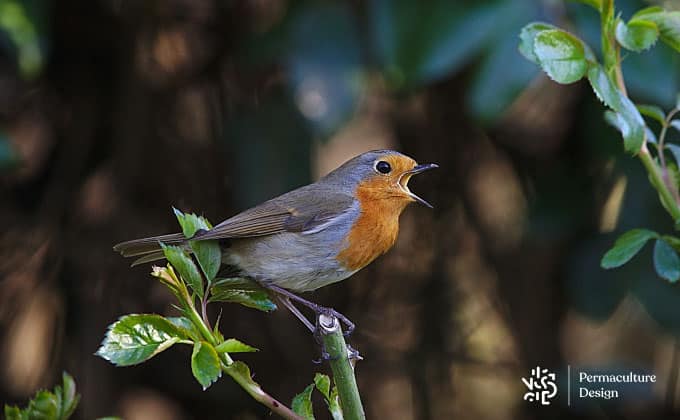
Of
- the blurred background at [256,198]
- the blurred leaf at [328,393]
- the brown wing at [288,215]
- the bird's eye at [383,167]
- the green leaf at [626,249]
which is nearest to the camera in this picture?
the blurred leaf at [328,393]

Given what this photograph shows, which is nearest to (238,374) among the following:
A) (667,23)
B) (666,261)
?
(666,261)

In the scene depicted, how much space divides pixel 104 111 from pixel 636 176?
254 cm

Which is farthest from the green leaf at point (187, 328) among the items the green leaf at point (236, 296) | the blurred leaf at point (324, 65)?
the blurred leaf at point (324, 65)

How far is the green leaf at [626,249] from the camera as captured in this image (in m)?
1.78

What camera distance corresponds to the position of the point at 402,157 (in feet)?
8.82

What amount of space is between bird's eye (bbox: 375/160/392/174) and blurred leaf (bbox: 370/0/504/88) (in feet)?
1.51

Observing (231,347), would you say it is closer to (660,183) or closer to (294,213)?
(660,183)

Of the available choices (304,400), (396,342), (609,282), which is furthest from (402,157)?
(396,342)

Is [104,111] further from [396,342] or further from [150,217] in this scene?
[396,342]

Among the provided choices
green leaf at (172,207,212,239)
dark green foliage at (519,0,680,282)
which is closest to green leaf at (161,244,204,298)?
green leaf at (172,207,212,239)

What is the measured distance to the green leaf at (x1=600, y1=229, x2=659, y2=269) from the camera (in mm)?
1777

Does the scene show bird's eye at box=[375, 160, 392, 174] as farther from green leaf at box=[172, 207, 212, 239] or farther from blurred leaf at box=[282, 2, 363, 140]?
green leaf at box=[172, 207, 212, 239]

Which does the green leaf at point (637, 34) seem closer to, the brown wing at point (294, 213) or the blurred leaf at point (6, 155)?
the brown wing at point (294, 213)

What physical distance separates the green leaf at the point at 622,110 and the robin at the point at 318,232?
2.78 feet
